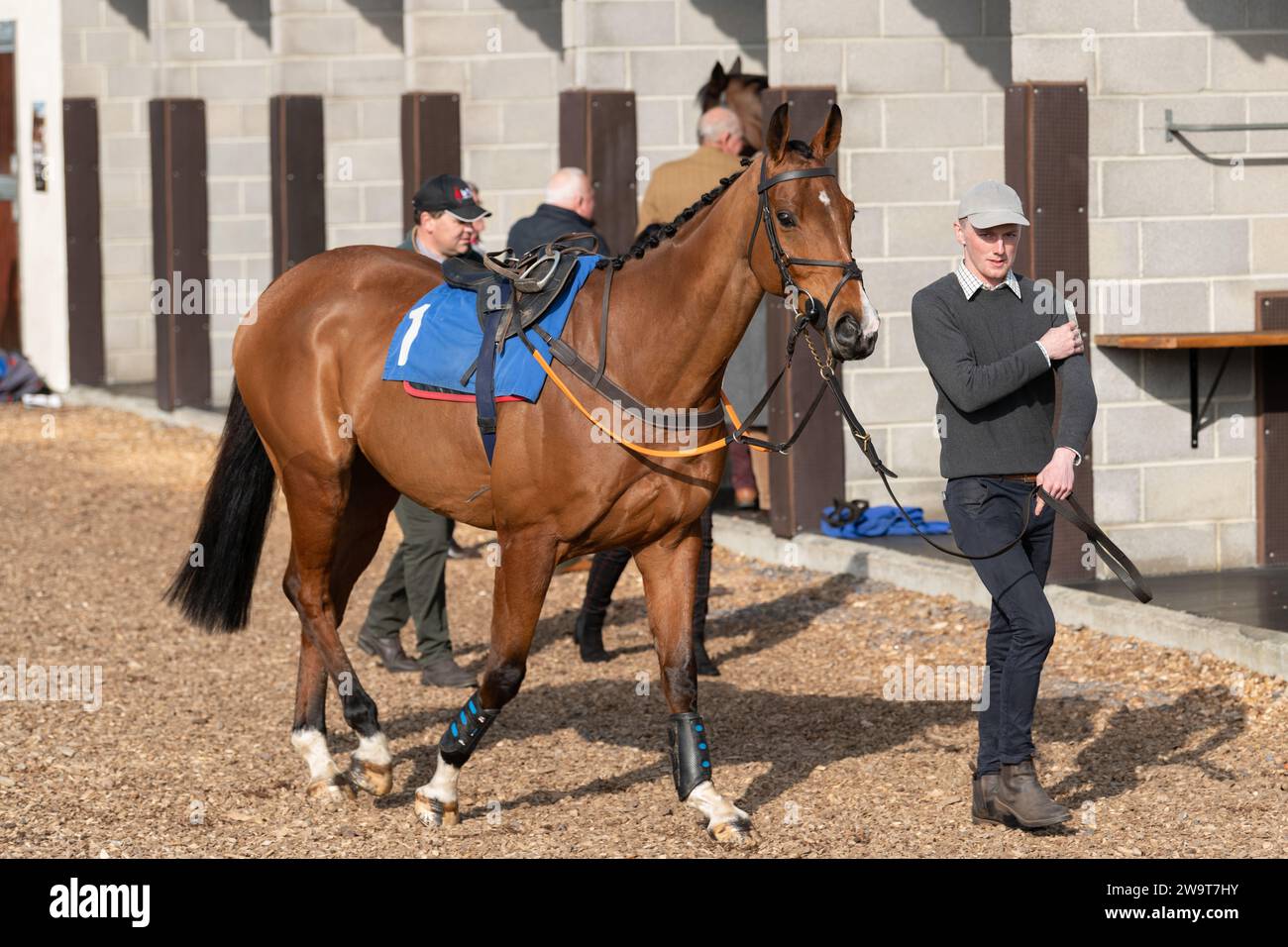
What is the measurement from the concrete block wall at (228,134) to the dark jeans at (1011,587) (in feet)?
43.6

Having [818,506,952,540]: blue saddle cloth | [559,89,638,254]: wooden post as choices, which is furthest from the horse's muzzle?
[559,89,638,254]: wooden post

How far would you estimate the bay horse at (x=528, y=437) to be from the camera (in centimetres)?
561

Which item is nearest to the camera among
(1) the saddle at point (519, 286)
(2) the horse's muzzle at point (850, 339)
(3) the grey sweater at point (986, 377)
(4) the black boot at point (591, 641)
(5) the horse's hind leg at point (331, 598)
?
(2) the horse's muzzle at point (850, 339)

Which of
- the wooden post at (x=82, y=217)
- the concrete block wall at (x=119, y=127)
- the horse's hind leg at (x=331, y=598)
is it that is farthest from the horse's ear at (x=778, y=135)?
the concrete block wall at (x=119, y=127)

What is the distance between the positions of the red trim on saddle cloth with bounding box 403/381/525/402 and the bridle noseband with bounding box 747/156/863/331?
3.05ft

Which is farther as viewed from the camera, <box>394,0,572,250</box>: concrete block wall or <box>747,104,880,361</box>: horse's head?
<box>394,0,572,250</box>: concrete block wall

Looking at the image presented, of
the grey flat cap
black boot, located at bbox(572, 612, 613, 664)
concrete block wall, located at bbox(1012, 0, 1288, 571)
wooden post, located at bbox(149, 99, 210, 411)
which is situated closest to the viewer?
the grey flat cap

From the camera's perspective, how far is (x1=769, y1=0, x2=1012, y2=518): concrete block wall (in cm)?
1070

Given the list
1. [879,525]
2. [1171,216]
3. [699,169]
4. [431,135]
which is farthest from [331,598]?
[431,135]

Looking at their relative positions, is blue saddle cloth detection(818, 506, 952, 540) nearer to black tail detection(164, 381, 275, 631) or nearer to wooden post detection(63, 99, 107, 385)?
black tail detection(164, 381, 275, 631)

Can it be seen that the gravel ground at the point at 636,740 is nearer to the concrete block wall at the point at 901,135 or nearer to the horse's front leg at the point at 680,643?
the horse's front leg at the point at 680,643

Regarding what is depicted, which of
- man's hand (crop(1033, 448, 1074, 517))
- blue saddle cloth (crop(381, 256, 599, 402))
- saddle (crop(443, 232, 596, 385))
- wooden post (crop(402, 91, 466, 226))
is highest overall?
wooden post (crop(402, 91, 466, 226))

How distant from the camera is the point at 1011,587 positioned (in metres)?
5.83

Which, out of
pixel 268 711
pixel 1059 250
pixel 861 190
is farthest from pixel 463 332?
pixel 861 190
